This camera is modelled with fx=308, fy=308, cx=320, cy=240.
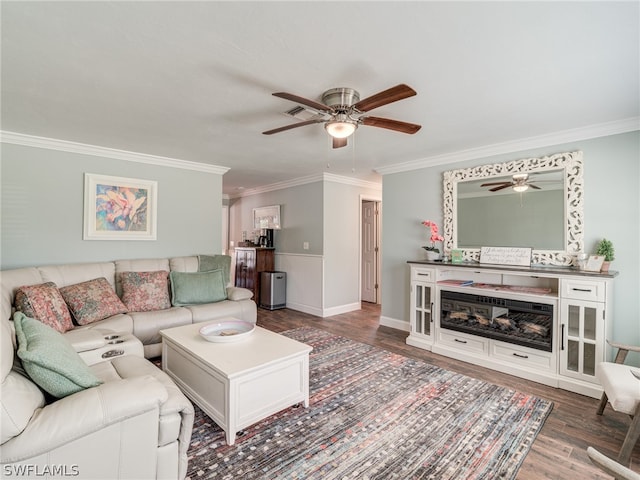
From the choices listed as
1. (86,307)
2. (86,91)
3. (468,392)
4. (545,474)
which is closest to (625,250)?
(468,392)

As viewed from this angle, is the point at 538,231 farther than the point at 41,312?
Yes

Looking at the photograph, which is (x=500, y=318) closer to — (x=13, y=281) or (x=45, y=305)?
(x=45, y=305)

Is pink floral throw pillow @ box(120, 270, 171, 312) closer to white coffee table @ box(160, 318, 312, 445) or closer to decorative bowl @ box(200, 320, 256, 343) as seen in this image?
white coffee table @ box(160, 318, 312, 445)

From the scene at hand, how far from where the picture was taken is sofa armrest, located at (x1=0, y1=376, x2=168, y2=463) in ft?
3.77

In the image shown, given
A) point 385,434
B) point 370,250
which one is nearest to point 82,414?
→ point 385,434

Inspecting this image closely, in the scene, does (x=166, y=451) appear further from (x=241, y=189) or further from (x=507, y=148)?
(x=241, y=189)

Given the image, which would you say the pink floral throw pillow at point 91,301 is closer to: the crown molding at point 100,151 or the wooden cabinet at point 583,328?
the crown molding at point 100,151

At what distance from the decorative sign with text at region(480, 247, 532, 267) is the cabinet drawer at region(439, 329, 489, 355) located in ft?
2.86

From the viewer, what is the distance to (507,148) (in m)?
3.45

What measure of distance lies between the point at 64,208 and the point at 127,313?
152 centimetres

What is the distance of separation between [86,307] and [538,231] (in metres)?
4.66

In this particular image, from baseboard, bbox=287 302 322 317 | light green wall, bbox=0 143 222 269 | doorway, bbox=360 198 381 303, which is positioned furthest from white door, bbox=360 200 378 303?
light green wall, bbox=0 143 222 269

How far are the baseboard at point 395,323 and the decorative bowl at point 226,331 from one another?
254 cm

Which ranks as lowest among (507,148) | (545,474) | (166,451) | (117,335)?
(545,474)
